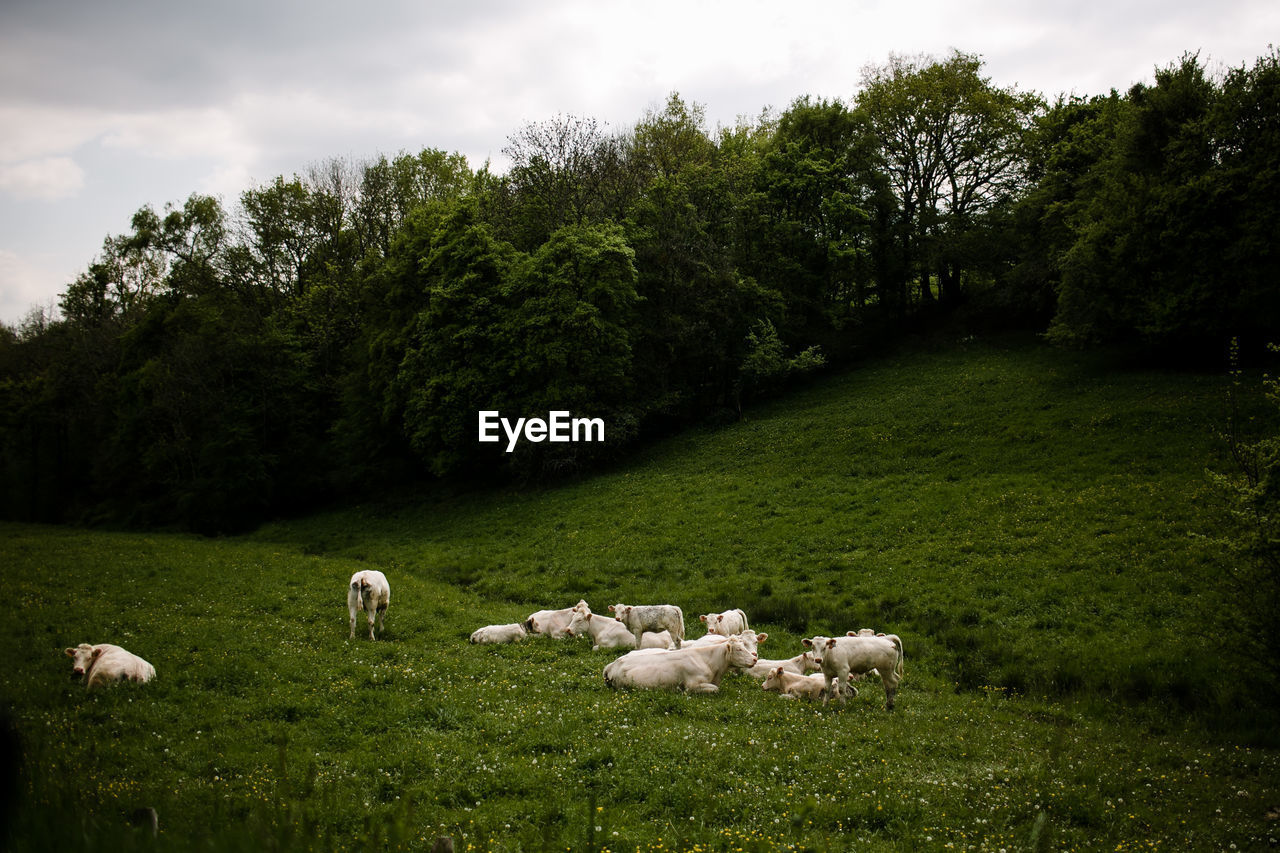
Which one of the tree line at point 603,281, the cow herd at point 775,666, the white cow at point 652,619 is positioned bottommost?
the white cow at point 652,619

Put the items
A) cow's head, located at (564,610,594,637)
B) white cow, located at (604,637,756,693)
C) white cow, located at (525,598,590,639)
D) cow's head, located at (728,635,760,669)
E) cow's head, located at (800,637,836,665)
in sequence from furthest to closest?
white cow, located at (525,598,590,639) < cow's head, located at (564,610,594,637) < cow's head, located at (728,635,760,669) < cow's head, located at (800,637,836,665) < white cow, located at (604,637,756,693)

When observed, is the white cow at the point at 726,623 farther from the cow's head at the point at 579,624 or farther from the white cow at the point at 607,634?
the cow's head at the point at 579,624

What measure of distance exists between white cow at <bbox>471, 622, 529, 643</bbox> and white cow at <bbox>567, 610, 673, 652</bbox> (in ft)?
4.18

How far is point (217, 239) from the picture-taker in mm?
56781

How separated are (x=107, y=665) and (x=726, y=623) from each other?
12706mm

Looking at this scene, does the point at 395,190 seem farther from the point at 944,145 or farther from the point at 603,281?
the point at 944,145

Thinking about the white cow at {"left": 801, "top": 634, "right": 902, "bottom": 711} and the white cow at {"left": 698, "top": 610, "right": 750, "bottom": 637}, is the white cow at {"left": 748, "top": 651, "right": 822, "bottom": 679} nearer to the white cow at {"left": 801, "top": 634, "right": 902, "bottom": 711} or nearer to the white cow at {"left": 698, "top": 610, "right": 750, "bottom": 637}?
the white cow at {"left": 801, "top": 634, "right": 902, "bottom": 711}

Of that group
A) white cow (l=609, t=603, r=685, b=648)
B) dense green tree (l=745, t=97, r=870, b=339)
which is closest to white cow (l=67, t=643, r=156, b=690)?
white cow (l=609, t=603, r=685, b=648)

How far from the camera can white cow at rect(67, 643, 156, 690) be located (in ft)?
36.8

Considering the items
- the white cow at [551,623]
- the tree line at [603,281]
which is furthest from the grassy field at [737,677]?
the tree line at [603,281]

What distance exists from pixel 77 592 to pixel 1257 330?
44006mm

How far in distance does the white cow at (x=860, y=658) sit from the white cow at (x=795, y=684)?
0.61ft

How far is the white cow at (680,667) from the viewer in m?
13.0

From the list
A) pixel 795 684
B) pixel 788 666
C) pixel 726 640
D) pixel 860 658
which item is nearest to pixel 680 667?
pixel 726 640
